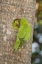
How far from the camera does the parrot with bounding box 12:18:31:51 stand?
1.02 metres

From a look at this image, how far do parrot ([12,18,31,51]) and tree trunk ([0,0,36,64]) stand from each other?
1cm

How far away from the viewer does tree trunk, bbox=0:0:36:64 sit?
3.36ft

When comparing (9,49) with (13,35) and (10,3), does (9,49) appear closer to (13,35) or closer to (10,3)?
(13,35)

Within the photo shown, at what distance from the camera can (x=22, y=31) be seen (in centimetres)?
102

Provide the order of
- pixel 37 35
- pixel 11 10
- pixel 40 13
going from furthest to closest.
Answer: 1. pixel 37 35
2. pixel 40 13
3. pixel 11 10

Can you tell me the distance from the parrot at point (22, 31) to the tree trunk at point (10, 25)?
15 millimetres

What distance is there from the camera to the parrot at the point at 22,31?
1.02 m

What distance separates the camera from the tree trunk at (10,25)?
1.03 meters

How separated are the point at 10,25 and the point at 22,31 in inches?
2.3

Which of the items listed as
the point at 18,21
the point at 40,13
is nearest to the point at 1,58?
the point at 18,21

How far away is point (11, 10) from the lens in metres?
1.02

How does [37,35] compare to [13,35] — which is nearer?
[13,35]

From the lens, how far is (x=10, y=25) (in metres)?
1.03

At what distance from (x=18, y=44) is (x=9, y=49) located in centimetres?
4
